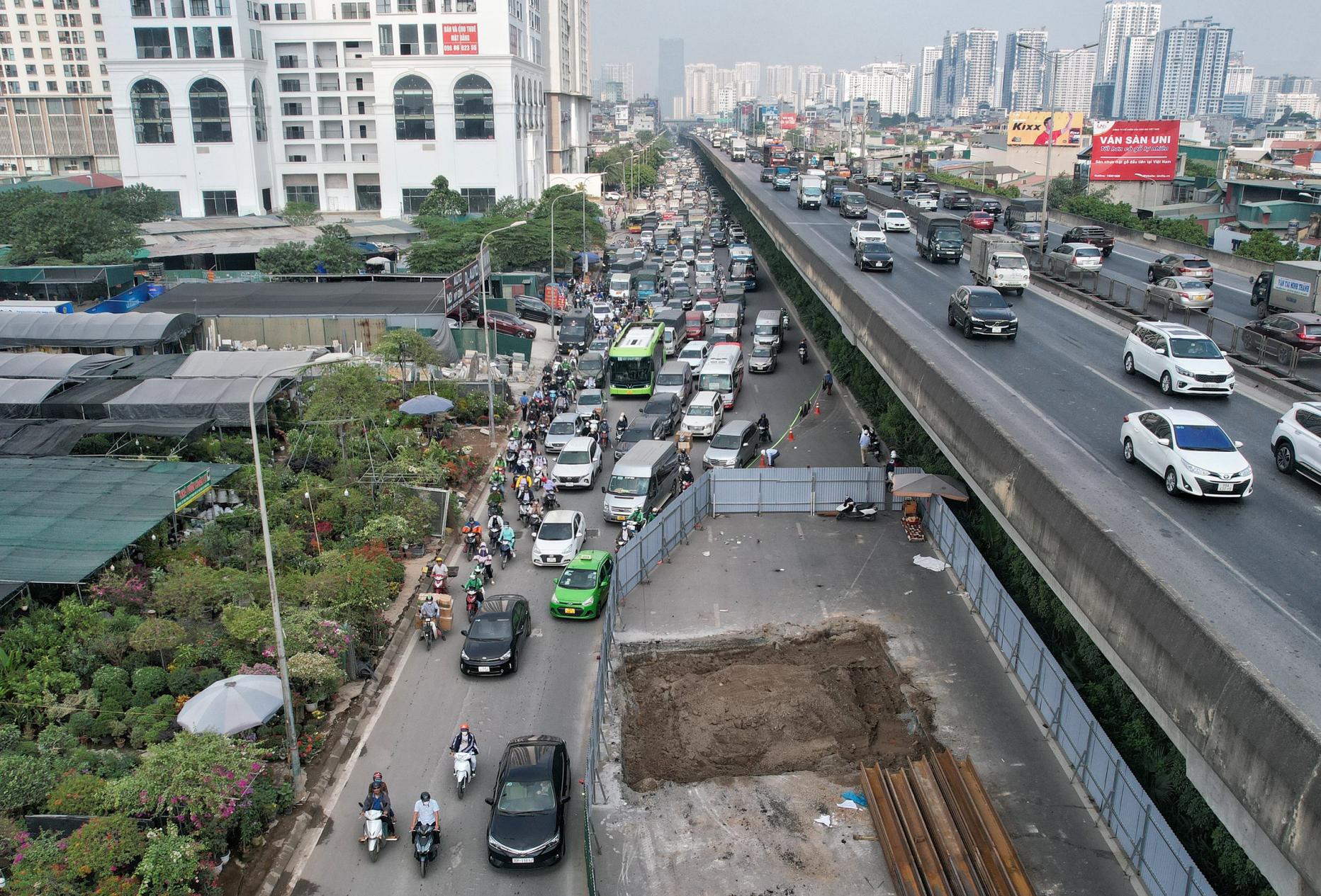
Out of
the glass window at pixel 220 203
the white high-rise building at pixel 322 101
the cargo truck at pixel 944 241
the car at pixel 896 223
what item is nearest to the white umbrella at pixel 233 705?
the cargo truck at pixel 944 241

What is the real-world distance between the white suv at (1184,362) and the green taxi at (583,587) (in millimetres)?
14702

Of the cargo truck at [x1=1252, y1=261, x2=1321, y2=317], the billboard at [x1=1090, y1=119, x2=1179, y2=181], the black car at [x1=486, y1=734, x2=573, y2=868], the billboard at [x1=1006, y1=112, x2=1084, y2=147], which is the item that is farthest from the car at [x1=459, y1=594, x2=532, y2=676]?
the billboard at [x1=1006, y1=112, x2=1084, y2=147]

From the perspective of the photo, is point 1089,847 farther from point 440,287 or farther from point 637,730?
point 440,287

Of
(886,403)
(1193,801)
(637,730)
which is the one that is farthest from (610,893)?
(886,403)

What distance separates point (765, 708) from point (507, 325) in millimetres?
33691

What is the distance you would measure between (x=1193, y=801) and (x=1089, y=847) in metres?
1.72

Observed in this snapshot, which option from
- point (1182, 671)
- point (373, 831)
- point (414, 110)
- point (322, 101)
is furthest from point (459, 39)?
point (1182, 671)

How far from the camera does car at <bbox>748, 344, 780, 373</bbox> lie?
47.7 meters

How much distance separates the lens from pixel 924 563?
84.4ft

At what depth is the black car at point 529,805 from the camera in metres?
15.5

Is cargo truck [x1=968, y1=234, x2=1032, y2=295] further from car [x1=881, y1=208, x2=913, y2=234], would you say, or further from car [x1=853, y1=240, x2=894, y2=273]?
car [x1=881, y1=208, x2=913, y2=234]

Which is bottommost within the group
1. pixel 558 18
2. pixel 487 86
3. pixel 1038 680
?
pixel 1038 680

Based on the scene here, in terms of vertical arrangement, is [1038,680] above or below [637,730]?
above

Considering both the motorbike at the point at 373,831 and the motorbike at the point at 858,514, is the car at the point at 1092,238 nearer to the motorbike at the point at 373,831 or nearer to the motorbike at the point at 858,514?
the motorbike at the point at 858,514
